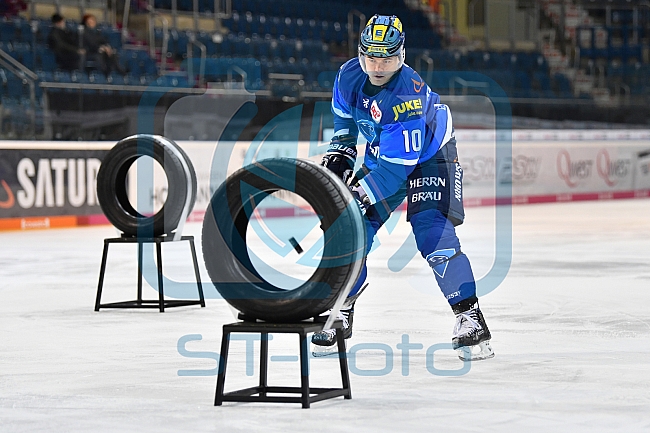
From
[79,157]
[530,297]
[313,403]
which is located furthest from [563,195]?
[313,403]

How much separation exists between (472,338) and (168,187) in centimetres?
287

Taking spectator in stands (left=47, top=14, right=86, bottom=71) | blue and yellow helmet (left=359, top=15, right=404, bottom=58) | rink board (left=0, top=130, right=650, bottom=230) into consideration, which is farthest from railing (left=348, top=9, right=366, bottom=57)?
blue and yellow helmet (left=359, top=15, right=404, bottom=58)

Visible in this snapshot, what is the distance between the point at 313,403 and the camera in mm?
4238

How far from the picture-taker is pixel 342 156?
5.59 metres

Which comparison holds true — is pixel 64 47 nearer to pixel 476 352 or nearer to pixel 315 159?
pixel 315 159

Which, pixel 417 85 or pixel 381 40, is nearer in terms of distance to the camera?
pixel 381 40

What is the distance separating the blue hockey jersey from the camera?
5152 mm

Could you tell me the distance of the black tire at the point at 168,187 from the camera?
743 cm

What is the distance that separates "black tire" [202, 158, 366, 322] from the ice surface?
16.4 inches

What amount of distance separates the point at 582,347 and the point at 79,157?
10.0m

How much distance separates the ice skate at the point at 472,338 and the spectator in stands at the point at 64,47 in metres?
11.8

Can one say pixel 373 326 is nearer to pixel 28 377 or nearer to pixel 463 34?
pixel 28 377

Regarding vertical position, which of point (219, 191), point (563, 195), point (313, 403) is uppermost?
point (219, 191)

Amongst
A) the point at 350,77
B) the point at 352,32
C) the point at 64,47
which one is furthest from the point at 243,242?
the point at 352,32
